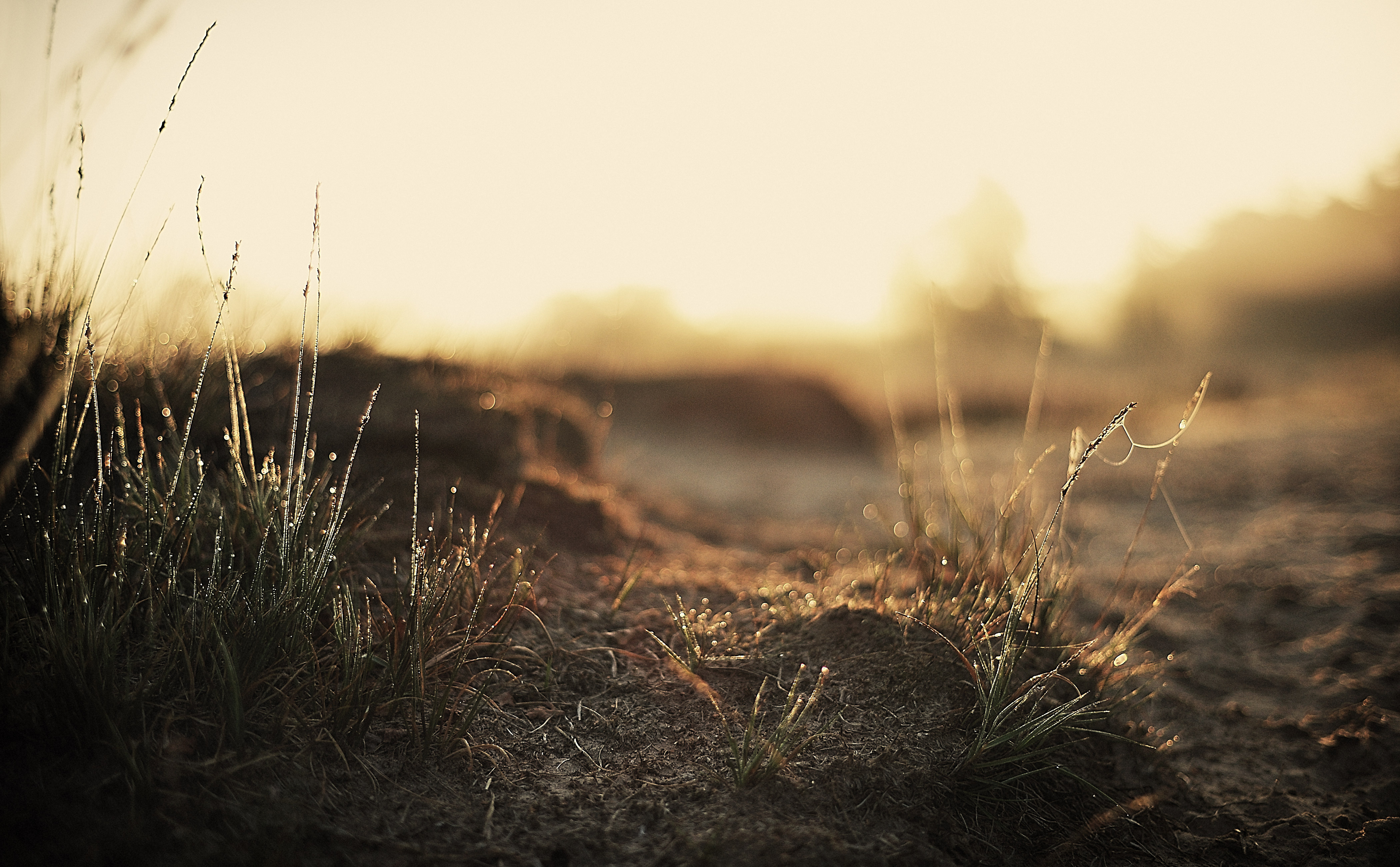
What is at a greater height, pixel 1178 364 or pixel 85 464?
pixel 1178 364

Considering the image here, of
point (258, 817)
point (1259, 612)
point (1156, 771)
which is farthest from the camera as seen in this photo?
point (1259, 612)

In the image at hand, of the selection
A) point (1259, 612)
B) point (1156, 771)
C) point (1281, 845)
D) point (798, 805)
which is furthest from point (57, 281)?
point (1259, 612)

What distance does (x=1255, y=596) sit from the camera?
322 centimetres

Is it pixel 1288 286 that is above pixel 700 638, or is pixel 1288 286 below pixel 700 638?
above

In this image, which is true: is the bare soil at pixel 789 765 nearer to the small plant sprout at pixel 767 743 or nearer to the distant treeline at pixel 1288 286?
the small plant sprout at pixel 767 743

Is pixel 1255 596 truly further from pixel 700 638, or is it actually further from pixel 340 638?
pixel 340 638

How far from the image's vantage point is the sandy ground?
74.8 inches

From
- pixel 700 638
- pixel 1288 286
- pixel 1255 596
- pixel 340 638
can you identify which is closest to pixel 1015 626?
pixel 700 638

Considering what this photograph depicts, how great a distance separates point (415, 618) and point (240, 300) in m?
2.51

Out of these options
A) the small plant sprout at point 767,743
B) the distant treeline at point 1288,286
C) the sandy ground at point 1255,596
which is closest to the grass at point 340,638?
the small plant sprout at point 767,743

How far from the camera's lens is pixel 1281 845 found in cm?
175

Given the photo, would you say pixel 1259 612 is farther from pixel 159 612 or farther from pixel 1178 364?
pixel 1178 364

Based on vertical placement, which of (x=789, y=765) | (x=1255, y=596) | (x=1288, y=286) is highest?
(x=1288, y=286)

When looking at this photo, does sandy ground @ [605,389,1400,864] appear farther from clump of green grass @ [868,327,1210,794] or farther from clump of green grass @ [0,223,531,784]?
clump of green grass @ [0,223,531,784]
